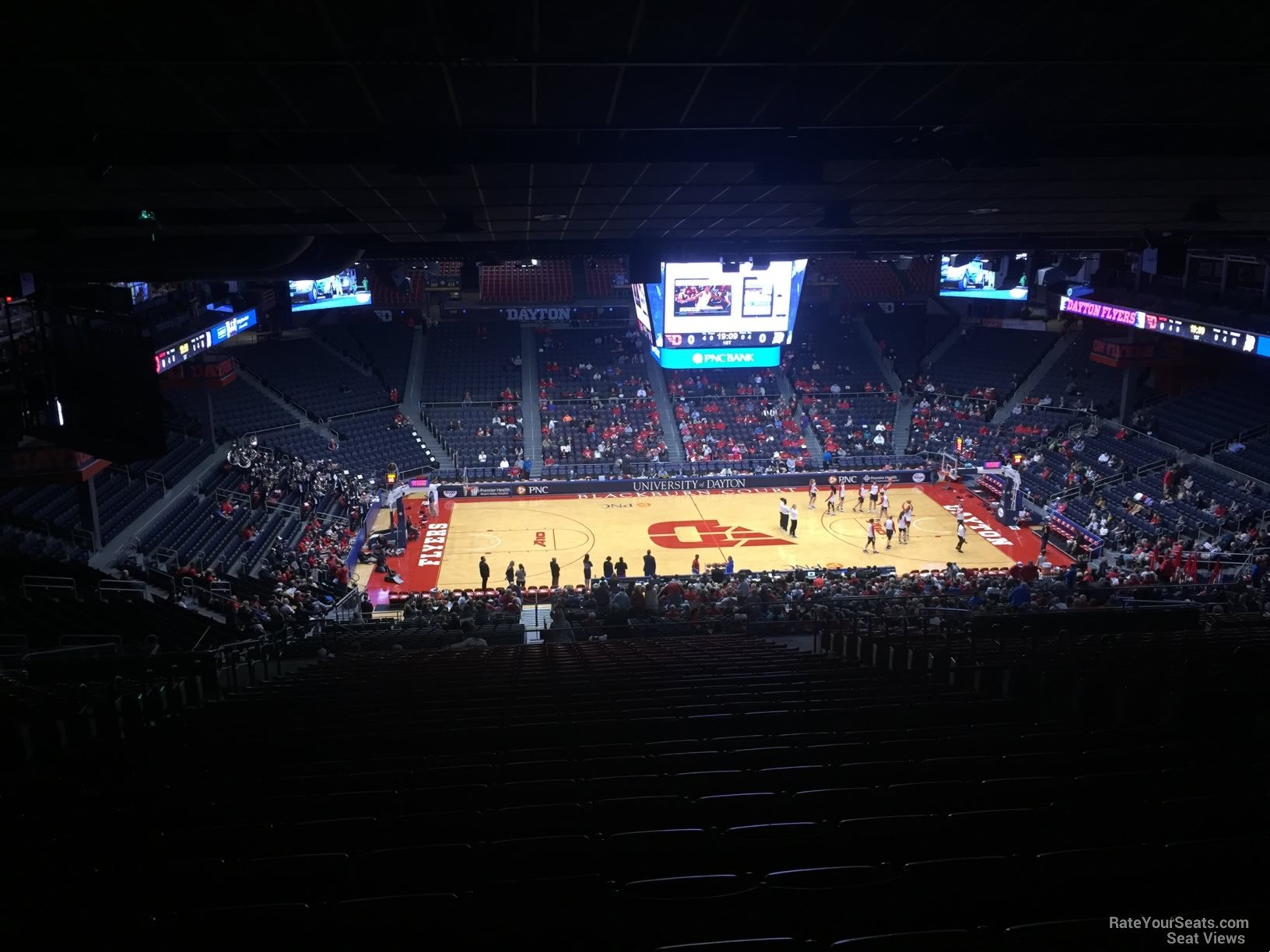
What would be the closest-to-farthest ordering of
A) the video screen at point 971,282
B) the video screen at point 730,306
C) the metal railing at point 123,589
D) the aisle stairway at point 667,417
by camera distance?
the metal railing at point 123,589, the video screen at point 730,306, the aisle stairway at point 667,417, the video screen at point 971,282

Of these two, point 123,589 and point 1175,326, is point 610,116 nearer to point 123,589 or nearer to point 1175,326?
point 123,589

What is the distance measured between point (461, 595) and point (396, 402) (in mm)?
20228

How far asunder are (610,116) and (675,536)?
25.3 m

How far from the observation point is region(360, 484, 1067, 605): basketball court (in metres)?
27.4

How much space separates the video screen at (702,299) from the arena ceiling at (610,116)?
2167 centimetres

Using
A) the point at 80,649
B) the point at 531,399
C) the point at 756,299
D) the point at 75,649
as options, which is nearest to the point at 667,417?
the point at 531,399

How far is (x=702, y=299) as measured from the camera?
32062mm

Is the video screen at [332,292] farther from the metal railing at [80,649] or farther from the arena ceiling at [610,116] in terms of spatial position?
the arena ceiling at [610,116]

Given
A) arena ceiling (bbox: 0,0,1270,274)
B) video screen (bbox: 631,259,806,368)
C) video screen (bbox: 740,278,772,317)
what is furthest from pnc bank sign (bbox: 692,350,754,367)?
arena ceiling (bbox: 0,0,1270,274)

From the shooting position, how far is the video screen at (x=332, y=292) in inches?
1422

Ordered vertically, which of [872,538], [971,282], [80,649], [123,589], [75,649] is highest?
[971,282]

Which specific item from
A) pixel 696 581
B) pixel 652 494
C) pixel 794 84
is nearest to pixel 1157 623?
pixel 696 581

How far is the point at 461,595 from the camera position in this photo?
22344mm

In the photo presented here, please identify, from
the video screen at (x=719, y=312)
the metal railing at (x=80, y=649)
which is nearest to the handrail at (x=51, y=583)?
the metal railing at (x=80, y=649)
